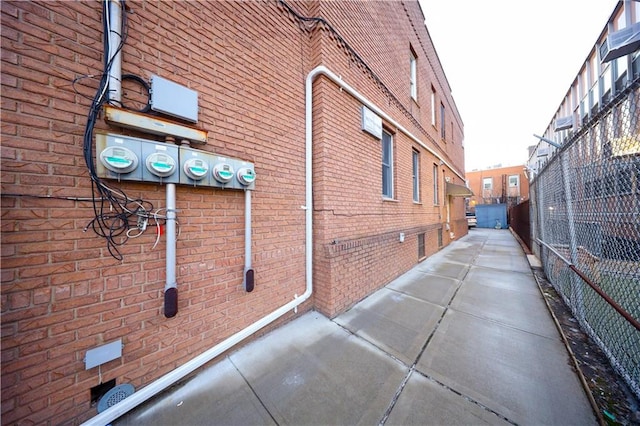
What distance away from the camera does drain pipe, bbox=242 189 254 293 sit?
2457mm

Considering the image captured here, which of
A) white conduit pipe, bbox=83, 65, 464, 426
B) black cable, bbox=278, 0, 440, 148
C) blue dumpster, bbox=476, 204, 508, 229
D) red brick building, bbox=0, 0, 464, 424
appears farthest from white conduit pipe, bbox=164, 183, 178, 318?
blue dumpster, bbox=476, 204, 508, 229

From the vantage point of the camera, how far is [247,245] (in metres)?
2.46

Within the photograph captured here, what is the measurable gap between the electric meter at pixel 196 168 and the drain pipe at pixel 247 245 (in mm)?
500

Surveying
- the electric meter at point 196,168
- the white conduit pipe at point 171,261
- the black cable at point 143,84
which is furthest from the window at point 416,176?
the black cable at point 143,84

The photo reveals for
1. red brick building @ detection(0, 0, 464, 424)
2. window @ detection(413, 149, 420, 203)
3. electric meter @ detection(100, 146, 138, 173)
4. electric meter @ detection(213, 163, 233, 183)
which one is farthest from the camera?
window @ detection(413, 149, 420, 203)

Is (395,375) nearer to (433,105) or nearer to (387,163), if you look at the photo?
(387,163)

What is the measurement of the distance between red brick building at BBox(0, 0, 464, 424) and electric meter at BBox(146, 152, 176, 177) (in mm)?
14

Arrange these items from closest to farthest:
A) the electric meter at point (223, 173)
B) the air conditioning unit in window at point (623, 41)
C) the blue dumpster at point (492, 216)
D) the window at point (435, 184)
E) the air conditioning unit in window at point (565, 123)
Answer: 1. the electric meter at point (223, 173)
2. the air conditioning unit in window at point (623, 41)
3. the window at point (435, 184)
4. the air conditioning unit in window at point (565, 123)
5. the blue dumpster at point (492, 216)

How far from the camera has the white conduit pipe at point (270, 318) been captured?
171 centimetres

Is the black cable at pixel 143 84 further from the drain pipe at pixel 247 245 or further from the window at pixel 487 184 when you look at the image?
the window at pixel 487 184

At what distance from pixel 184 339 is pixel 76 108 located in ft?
7.16

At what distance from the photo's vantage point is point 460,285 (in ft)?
14.7

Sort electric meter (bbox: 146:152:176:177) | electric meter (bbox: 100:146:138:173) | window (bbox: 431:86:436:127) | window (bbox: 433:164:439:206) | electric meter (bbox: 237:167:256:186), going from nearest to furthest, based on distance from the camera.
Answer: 1. electric meter (bbox: 100:146:138:173)
2. electric meter (bbox: 146:152:176:177)
3. electric meter (bbox: 237:167:256:186)
4. window (bbox: 433:164:439:206)
5. window (bbox: 431:86:436:127)

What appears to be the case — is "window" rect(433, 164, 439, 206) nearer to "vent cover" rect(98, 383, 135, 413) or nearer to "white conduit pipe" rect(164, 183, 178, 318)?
"white conduit pipe" rect(164, 183, 178, 318)
